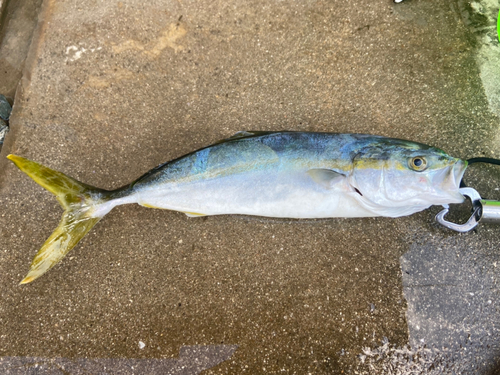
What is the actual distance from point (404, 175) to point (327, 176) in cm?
47

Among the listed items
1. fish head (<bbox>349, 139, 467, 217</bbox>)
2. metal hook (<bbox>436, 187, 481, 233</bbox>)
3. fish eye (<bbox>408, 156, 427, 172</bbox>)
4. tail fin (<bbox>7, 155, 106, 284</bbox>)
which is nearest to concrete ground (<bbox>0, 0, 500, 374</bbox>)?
metal hook (<bbox>436, 187, 481, 233</bbox>)

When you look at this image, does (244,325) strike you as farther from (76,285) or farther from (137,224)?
(76,285)

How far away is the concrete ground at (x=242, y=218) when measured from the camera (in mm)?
2270

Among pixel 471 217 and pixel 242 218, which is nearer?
pixel 471 217

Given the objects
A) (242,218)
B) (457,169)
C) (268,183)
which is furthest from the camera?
(242,218)

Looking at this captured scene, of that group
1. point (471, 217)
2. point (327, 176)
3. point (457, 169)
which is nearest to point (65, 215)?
point (327, 176)

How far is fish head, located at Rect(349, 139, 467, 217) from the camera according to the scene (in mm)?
1874

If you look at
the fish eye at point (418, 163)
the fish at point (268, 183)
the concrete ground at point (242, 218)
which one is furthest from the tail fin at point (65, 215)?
the fish eye at point (418, 163)

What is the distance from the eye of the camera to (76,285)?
7.74ft

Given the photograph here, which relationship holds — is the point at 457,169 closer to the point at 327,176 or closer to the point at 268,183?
the point at 327,176

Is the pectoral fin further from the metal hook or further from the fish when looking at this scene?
the metal hook

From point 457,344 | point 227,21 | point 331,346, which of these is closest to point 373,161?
point 331,346

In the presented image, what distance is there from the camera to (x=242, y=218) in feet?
7.92

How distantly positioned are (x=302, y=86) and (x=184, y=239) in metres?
1.61
